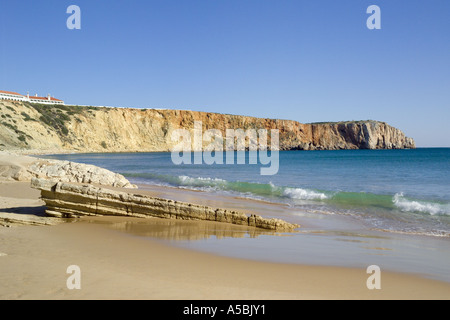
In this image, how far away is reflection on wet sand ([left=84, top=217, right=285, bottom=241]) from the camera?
7.25m

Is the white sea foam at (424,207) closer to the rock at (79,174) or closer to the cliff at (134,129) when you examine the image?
the rock at (79,174)

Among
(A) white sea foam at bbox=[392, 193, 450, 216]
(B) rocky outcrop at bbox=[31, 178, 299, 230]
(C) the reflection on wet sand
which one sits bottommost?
(A) white sea foam at bbox=[392, 193, 450, 216]

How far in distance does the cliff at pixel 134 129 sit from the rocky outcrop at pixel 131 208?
49.8m

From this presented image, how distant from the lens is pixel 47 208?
8.37m

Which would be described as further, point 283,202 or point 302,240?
point 283,202

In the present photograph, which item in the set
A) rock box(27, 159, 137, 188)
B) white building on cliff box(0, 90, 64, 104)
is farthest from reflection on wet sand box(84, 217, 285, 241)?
white building on cliff box(0, 90, 64, 104)

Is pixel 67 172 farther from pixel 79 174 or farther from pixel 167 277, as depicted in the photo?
pixel 167 277

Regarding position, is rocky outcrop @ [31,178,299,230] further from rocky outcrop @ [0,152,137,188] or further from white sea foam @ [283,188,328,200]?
rocky outcrop @ [0,152,137,188]

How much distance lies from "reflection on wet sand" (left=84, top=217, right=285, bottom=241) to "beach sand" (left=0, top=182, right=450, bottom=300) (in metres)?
0.74

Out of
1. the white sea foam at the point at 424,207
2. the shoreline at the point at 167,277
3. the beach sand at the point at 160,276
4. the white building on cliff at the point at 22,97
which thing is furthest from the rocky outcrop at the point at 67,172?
the white building on cliff at the point at 22,97

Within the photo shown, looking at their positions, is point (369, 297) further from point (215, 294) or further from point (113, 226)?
point (113, 226)

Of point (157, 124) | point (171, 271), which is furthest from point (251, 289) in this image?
point (157, 124)

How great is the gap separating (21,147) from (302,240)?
5886 cm

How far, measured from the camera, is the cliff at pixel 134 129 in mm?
61513
